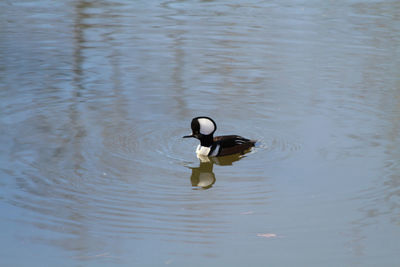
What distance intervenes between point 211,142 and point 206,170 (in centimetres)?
50

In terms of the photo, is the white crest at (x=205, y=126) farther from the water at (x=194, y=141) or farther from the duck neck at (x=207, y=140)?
the water at (x=194, y=141)

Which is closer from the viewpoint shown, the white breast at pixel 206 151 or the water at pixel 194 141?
the water at pixel 194 141

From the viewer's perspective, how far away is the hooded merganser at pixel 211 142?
8469 mm

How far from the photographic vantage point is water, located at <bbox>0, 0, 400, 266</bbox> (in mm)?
6117

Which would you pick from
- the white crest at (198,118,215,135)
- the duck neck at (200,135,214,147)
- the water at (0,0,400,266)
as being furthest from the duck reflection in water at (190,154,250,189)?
the white crest at (198,118,215,135)

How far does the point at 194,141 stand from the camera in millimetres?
9242

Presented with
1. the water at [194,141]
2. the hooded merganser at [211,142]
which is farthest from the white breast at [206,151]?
the water at [194,141]

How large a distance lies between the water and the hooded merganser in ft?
0.50

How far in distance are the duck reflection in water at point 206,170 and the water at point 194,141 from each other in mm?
25

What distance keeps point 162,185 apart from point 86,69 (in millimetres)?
5004

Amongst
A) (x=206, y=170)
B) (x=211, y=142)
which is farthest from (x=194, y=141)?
(x=206, y=170)

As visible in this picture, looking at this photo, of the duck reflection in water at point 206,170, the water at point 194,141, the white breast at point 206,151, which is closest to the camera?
the water at point 194,141

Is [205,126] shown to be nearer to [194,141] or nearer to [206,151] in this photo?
[206,151]

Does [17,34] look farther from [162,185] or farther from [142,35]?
[162,185]
